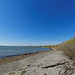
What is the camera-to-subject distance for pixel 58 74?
2.55 metres

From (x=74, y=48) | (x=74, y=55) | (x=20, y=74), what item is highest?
(x=74, y=48)

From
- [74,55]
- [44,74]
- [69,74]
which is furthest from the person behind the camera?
[74,55]

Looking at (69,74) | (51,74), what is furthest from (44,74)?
(69,74)

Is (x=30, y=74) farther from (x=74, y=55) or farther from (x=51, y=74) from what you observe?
(x=74, y=55)

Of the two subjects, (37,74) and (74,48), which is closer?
(37,74)

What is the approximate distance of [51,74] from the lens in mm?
2625

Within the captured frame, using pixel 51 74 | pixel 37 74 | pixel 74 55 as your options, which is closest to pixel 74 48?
pixel 74 55

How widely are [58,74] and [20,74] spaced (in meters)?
1.87

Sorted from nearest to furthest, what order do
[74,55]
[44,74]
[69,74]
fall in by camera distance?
[69,74] < [44,74] < [74,55]

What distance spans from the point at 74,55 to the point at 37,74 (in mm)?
3498

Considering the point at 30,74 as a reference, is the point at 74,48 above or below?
above

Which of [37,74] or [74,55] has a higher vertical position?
[74,55]

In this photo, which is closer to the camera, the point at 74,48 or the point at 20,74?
the point at 20,74

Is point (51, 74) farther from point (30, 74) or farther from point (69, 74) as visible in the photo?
point (30, 74)
